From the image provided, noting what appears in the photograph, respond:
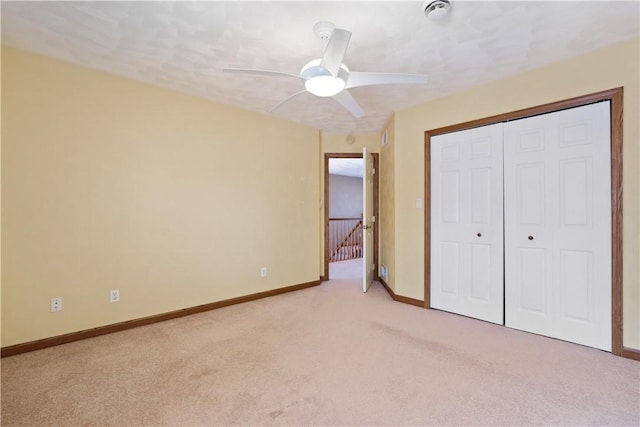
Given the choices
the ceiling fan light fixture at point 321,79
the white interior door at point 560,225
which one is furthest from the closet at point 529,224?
the ceiling fan light fixture at point 321,79

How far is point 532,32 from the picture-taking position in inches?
83.4

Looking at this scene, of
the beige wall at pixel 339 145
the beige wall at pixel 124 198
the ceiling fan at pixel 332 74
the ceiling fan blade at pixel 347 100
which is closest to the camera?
the ceiling fan at pixel 332 74

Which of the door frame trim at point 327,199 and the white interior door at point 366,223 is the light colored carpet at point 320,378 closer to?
the white interior door at point 366,223

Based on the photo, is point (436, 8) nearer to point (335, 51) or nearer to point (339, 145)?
point (335, 51)

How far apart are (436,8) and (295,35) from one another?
95 centimetres

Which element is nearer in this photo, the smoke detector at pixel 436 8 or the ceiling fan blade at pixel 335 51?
the ceiling fan blade at pixel 335 51

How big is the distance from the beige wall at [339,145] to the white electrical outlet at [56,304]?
3203 mm

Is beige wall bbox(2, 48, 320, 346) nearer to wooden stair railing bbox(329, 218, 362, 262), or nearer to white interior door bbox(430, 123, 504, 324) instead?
white interior door bbox(430, 123, 504, 324)

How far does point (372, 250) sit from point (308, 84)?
10.9ft

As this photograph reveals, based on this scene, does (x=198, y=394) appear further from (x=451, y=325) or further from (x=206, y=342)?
(x=451, y=325)

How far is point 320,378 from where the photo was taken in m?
2.02

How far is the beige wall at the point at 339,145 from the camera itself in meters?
4.81

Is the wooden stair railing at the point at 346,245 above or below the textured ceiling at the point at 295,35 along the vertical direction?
below

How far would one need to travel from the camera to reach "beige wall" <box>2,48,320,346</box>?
238cm
